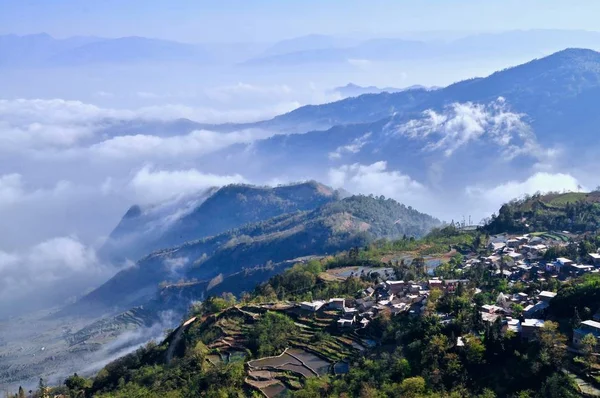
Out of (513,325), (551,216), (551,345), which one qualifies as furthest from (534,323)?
(551,216)

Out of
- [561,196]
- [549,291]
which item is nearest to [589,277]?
[549,291]

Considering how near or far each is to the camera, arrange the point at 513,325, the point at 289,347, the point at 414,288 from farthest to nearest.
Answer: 1. the point at 414,288
2. the point at 289,347
3. the point at 513,325

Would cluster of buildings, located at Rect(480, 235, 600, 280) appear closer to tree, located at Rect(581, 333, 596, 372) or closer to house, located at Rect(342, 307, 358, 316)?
house, located at Rect(342, 307, 358, 316)

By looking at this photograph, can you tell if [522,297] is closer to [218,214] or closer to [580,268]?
[580,268]

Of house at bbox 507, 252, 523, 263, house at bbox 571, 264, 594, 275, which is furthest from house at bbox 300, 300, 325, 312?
house at bbox 507, 252, 523, 263

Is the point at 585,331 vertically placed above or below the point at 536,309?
above

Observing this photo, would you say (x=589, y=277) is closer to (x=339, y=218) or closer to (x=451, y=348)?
(x=451, y=348)
